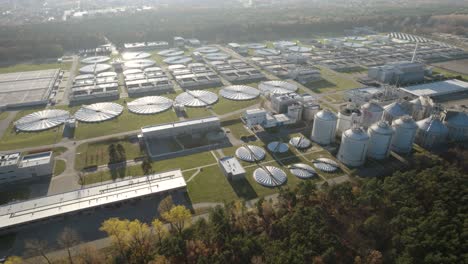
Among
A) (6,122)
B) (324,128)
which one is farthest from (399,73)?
(6,122)

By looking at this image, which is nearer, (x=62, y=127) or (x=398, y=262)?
(x=398, y=262)

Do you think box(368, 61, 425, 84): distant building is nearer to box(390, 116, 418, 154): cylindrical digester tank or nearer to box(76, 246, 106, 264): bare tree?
box(390, 116, 418, 154): cylindrical digester tank

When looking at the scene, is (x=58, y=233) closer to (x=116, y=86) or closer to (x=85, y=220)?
(x=85, y=220)

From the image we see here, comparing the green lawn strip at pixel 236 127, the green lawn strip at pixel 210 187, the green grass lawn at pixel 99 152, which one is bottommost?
the green lawn strip at pixel 210 187

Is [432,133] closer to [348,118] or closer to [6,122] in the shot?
[348,118]

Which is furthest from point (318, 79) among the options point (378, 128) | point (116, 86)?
point (116, 86)

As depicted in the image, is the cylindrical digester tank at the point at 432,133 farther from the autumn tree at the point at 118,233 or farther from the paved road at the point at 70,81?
the paved road at the point at 70,81

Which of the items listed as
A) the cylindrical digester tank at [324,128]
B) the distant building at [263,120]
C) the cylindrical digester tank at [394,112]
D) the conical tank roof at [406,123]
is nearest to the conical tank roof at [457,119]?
the cylindrical digester tank at [394,112]
